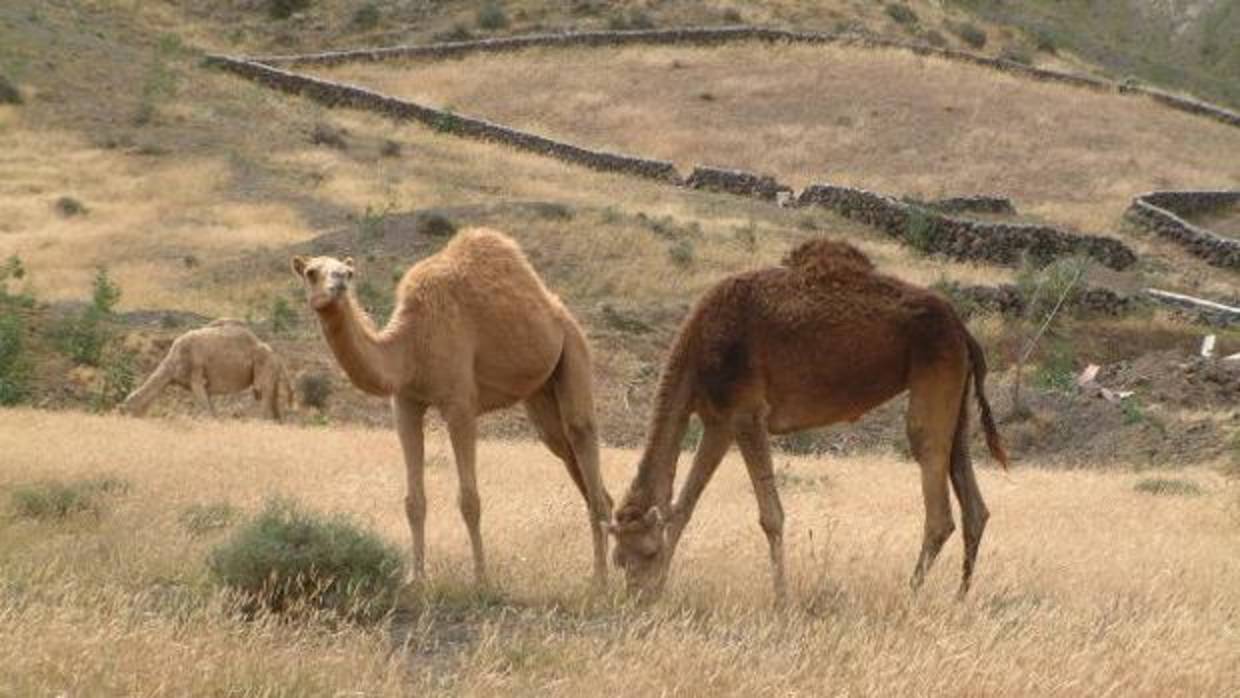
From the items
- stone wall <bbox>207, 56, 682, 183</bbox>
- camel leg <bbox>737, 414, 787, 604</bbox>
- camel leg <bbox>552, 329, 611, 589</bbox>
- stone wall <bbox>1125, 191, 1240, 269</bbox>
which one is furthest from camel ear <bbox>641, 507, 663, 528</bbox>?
stone wall <bbox>207, 56, 682, 183</bbox>

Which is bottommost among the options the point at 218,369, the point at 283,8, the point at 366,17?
the point at 283,8

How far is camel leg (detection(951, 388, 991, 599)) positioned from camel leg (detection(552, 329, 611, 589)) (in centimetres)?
227

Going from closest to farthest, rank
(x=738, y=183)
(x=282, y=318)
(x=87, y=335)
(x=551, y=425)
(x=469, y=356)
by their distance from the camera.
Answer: (x=469, y=356), (x=551, y=425), (x=87, y=335), (x=282, y=318), (x=738, y=183)

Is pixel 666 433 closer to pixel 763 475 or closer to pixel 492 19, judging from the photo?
pixel 763 475

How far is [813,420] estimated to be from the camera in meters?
11.8

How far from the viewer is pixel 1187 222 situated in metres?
51.0

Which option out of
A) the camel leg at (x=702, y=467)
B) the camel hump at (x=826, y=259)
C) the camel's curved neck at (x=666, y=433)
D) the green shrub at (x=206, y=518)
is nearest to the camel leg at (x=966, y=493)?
the camel hump at (x=826, y=259)

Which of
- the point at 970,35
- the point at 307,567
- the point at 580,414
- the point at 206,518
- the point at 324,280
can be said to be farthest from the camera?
the point at 970,35

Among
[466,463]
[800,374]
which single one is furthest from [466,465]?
[800,374]

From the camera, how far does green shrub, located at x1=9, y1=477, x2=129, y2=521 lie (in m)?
14.6

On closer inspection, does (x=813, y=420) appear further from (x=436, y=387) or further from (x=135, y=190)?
(x=135, y=190)

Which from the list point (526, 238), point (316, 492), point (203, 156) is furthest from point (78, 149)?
point (316, 492)

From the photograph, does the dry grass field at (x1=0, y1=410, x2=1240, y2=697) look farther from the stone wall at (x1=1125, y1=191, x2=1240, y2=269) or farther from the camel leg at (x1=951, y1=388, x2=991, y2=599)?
the stone wall at (x1=1125, y1=191, x2=1240, y2=269)

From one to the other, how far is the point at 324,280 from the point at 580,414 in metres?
2.64
